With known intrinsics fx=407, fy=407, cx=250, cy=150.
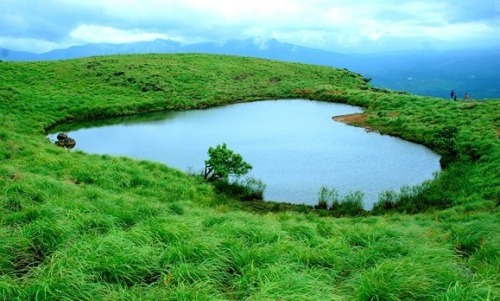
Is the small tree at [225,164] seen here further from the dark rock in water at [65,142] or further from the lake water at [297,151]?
the dark rock in water at [65,142]

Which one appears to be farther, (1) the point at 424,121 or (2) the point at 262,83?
(2) the point at 262,83

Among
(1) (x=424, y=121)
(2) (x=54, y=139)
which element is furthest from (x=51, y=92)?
(1) (x=424, y=121)

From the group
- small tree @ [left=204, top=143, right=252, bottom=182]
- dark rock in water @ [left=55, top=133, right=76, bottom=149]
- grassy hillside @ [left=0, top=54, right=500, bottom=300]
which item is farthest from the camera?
dark rock in water @ [left=55, top=133, right=76, bottom=149]

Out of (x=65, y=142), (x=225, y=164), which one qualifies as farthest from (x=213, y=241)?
(x=65, y=142)

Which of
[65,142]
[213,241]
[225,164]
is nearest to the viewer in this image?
[213,241]

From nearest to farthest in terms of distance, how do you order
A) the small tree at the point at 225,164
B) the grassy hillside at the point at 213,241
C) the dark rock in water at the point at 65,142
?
1. the grassy hillside at the point at 213,241
2. the small tree at the point at 225,164
3. the dark rock in water at the point at 65,142

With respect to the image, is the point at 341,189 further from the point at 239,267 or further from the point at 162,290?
the point at 162,290

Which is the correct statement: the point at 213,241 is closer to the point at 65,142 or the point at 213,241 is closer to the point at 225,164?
the point at 225,164

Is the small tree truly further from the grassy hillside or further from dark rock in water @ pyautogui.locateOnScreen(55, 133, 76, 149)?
dark rock in water @ pyautogui.locateOnScreen(55, 133, 76, 149)

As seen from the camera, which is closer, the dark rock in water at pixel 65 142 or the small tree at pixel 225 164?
the small tree at pixel 225 164

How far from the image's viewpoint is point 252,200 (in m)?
19.4

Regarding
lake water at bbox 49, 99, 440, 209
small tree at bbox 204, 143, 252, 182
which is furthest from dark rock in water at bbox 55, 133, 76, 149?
small tree at bbox 204, 143, 252, 182

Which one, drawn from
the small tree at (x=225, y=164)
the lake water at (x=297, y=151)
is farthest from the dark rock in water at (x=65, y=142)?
the small tree at (x=225, y=164)

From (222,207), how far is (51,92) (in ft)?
124
